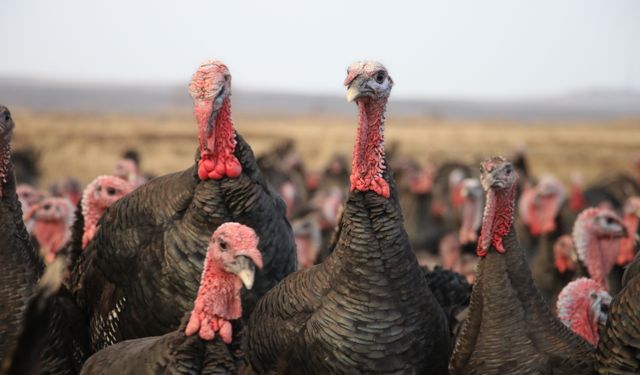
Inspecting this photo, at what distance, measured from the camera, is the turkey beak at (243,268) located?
9.48ft

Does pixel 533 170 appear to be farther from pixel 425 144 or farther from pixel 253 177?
pixel 253 177

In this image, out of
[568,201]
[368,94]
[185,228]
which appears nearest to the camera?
[368,94]

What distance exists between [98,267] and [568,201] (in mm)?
7233

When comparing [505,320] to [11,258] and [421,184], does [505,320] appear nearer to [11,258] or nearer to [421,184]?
[11,258]

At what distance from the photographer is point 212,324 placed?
9.87 ft

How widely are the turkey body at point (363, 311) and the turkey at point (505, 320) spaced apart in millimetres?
178

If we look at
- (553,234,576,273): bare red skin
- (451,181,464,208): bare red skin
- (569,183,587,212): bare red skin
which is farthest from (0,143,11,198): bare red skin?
(451,181,464,208): bare red skin

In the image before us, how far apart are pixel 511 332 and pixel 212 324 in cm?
133

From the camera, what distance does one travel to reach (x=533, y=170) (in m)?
21.6

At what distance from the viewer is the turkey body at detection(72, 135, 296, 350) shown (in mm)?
3717

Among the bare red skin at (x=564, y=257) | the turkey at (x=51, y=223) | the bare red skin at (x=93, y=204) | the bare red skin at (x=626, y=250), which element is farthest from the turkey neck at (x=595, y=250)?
the turkey at (x=51, y=223)

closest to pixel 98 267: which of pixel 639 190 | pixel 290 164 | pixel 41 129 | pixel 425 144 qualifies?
pixel 639 190

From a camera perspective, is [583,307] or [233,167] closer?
[233,167]

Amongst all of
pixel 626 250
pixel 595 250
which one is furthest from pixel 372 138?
pixel 626 250
